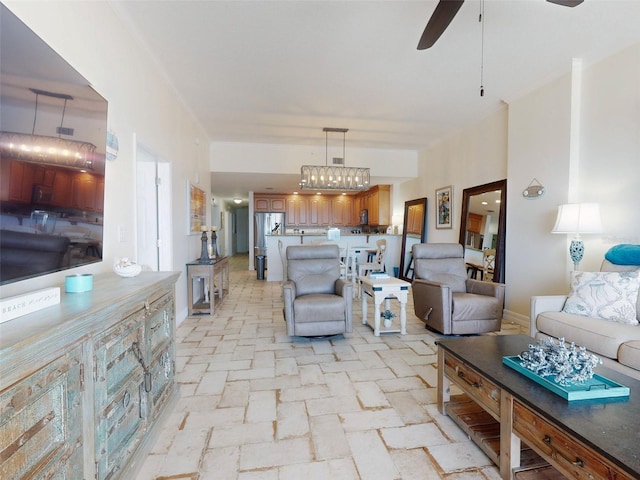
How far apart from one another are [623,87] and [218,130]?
17.2 ft

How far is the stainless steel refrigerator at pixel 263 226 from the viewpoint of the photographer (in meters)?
9.09

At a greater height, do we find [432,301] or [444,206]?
[444,206]

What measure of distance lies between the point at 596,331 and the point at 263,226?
797cm

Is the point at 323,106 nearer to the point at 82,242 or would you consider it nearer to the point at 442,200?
the point at 442,200

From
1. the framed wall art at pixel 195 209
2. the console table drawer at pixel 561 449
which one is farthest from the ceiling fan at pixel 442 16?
the framed wall art at pixel 195 209

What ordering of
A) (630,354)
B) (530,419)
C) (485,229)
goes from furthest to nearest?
(485,229), (630,354), (530,419)

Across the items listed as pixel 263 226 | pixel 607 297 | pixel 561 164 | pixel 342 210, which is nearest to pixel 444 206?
pixel 561 164

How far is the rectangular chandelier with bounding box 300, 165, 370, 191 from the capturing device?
5582mm

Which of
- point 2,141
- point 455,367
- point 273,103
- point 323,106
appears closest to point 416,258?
point 455,367

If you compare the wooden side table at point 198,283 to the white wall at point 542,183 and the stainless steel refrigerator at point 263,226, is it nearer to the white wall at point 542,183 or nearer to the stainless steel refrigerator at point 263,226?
the white wall at point 542,183

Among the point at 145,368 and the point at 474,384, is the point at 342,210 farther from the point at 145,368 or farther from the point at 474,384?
the point at 145,368

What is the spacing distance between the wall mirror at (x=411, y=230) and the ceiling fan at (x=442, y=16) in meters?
4.65

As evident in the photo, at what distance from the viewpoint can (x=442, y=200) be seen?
590cm

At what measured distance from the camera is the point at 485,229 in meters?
4.68
